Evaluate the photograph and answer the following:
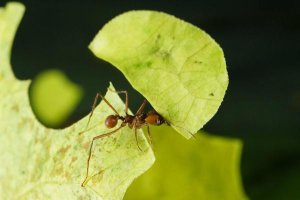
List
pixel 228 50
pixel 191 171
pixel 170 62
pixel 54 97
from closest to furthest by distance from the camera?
pixel 170 62 < pixel 191 171 < pixel 54 97 < pixel 228 50

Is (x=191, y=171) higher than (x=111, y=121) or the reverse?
the reverse

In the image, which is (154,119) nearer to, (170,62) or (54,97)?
(170,62)

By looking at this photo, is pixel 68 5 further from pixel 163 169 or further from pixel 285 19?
pixel 163 169

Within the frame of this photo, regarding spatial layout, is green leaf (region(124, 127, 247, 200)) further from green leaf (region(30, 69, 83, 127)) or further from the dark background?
the dark background

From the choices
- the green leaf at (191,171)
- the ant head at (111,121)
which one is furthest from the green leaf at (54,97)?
the ant head at (111,121)

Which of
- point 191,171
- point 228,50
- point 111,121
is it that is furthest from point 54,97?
point 228,50

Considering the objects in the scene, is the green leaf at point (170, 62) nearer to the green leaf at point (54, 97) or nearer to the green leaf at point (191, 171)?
the green leaf at point (191, 171)
